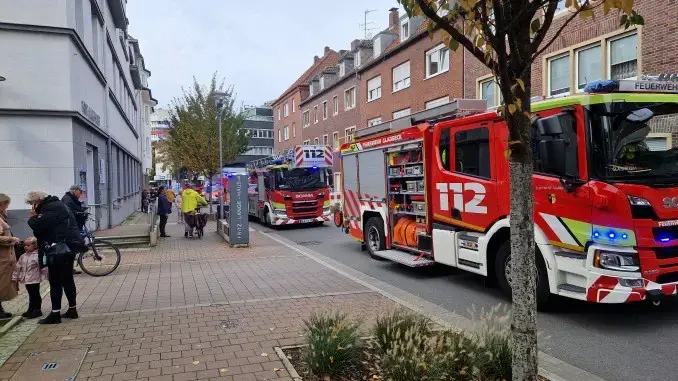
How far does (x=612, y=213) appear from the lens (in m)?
5.29

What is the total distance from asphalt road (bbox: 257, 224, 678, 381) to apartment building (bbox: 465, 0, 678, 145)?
20.3 feet

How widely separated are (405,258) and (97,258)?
5918 mm

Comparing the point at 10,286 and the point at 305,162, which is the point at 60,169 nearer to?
the point at 10,286

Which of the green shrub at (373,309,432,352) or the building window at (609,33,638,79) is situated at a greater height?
the building window at (609,33,638,79)

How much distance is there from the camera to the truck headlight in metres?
5.27

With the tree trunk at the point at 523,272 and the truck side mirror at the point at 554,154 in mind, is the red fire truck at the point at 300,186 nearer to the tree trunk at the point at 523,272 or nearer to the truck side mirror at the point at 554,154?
the truck side mirror at the point at 554,154

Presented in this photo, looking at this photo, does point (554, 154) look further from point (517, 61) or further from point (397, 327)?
point (517, 61)

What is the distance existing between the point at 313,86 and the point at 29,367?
39717 mm

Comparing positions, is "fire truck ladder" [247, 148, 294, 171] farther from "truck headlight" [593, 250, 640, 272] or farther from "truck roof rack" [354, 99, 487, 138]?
"truck headlight" [593, 250, 640, 272]

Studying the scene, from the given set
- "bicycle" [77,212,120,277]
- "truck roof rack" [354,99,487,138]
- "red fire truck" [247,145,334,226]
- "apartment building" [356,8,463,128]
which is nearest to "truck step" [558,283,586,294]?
"truck roof rack" [354,99,487,138]

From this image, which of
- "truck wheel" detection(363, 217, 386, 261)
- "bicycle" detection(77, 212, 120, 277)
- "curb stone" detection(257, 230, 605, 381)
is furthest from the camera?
"truck wheel" detection(363, 217, 386, 261)

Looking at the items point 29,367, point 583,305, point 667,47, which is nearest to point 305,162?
point 667,47

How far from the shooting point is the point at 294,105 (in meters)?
48.3

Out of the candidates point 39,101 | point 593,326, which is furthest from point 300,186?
point 593,326
